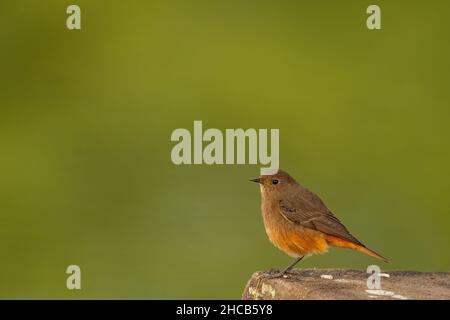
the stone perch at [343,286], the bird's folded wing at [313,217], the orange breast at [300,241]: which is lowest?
the stone perch at [343,286]

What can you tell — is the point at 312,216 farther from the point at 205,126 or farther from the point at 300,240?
the point at 205,126

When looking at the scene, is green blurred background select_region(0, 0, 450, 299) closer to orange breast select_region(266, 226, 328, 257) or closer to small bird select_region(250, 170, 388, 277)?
small bird select_region(250, 170, 388, 277)

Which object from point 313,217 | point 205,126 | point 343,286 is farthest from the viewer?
point 205,126

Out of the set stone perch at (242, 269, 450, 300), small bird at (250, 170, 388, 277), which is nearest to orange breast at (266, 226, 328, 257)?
small bird at (250, 170, 388, 277)

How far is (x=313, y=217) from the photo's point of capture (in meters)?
9.86

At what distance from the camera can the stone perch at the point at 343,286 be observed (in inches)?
339

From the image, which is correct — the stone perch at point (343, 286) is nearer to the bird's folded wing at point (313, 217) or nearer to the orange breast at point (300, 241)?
the orange breast at point (300, 241)

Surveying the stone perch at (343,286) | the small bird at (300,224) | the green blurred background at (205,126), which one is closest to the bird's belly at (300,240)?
the small bird at (300,224)

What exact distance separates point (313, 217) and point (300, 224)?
118 millimetres

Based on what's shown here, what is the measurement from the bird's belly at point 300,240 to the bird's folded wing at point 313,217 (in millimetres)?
51

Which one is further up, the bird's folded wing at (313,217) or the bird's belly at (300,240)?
the bird's folded wing at (313,217)

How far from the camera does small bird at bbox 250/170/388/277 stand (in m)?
9.75

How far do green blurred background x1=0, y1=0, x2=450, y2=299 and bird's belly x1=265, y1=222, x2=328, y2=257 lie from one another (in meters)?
6.08

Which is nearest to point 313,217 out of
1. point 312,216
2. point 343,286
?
point 312,216
